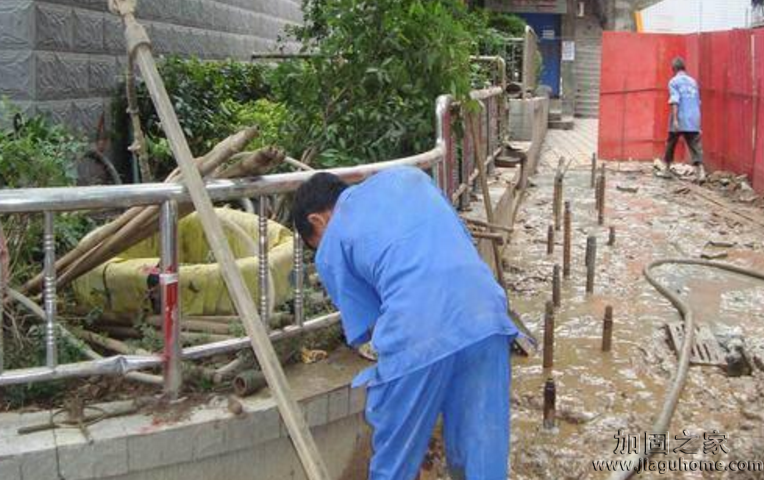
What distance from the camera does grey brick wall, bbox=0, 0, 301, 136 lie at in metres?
5.59

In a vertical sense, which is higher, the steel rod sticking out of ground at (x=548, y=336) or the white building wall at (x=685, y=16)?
the white building wall at (x=685, y=16)

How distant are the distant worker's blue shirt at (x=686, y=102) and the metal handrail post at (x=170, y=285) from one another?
40.9 feet

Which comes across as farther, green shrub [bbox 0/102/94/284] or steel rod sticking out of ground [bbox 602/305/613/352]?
steel rod sticking out of ground [bbox 602/305/613/352]

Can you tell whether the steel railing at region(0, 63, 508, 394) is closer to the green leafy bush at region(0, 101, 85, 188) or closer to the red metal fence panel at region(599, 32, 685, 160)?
the green leafy bush at region(0, 101, 85, 188)

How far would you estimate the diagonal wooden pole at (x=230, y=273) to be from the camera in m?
2.67

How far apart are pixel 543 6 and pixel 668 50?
10074 millimetres

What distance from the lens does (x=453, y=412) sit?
109 inches

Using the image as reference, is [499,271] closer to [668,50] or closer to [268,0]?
[268,0]

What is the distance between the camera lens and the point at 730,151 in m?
13.9

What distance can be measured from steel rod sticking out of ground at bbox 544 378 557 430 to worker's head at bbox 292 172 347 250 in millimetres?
2310

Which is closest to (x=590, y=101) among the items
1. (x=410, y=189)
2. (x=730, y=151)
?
(x=730, y=151)

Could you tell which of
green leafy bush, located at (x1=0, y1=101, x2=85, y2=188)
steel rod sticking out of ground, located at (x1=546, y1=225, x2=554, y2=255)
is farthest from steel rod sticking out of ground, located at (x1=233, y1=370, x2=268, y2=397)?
steel rod sticking out of ground, located at (x1=546, y1=225, x2=554, y2=255)

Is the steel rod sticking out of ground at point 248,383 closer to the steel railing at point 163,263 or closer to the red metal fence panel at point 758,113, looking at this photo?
the steel railing at point 163,263

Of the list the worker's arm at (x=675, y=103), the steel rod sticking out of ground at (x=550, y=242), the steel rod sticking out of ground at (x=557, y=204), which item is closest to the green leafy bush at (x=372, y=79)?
the steel rod sticking out of ground at (x=550, y=242)
